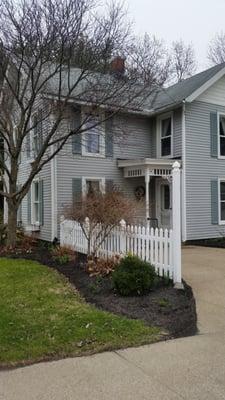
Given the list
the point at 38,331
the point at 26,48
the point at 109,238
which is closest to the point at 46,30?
the point at 26,48

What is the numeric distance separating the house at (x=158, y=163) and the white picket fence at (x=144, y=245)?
5330mm

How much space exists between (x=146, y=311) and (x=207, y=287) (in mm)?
2284

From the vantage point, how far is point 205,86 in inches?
664

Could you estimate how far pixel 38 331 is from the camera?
17.7 feet

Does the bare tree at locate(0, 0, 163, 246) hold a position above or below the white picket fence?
above

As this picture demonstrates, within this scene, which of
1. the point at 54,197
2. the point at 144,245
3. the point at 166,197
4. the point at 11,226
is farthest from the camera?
the point at 166,197

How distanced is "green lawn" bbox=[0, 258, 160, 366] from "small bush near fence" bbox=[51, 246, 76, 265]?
123 inches

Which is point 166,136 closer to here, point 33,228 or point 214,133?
point 214,133

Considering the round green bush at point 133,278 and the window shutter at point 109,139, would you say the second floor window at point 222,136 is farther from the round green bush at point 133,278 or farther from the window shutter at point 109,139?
the round green bush at point 133,278

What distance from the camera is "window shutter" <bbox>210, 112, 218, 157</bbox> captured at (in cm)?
1756

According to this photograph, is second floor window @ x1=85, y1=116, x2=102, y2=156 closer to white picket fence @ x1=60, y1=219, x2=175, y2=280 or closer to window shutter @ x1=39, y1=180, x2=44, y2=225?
window shutter @ x1=39, y1=180, x2=44, y2=225

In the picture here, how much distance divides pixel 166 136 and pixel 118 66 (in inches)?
224

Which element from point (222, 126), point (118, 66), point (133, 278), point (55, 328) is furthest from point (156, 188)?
point (55, 328)

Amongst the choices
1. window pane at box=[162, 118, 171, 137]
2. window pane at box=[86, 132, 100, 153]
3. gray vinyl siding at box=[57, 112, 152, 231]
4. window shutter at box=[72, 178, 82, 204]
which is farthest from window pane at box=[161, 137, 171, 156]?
window shutter at box=[72, 178, 82, 204]
